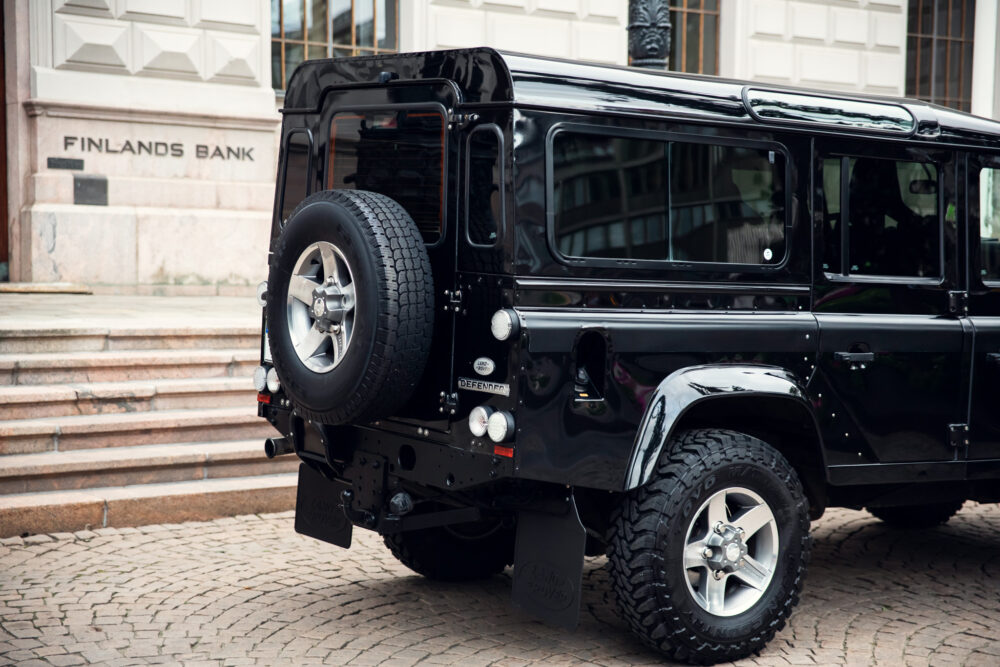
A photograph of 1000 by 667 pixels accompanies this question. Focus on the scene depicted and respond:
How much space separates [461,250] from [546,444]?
82 cm

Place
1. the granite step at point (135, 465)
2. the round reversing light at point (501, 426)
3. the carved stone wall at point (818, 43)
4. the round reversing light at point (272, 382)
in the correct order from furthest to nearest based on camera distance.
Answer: the carved stone wall at point (818, 43) → the granite step at point (135, 465) → the round reversing light at point (272, 382) → the round reversing light at point (501, 426)

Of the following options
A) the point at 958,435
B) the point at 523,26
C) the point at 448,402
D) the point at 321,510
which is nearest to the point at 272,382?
the point at 321,510

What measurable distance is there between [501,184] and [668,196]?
744 mm

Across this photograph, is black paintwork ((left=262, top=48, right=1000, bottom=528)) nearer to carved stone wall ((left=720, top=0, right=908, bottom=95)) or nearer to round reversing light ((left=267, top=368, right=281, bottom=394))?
round reversing light ((left=267, top=368, right=281, bottom=394))

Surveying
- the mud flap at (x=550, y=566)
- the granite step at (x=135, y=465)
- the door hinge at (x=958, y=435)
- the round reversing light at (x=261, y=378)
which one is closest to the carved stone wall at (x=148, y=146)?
the granite step at (x=135, y=465)

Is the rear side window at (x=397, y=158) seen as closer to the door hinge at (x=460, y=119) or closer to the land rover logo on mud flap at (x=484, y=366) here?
the door hinge at (x=460, y=119)

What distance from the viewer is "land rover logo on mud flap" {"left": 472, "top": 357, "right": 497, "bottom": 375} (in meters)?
4.32

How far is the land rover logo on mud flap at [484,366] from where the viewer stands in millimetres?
4320

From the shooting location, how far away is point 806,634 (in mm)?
5070

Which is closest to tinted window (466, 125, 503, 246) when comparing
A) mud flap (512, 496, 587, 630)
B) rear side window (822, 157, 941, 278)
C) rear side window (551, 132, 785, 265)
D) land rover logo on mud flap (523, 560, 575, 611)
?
rear side window (551, 132, 785, 265)

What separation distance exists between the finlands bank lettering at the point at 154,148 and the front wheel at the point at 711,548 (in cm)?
815

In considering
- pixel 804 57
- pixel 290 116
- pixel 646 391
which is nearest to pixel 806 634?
pixel 646 391

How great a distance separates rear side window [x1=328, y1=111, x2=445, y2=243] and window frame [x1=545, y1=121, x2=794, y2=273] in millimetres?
453

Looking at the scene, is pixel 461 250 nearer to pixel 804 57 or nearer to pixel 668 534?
pixel 668 534
